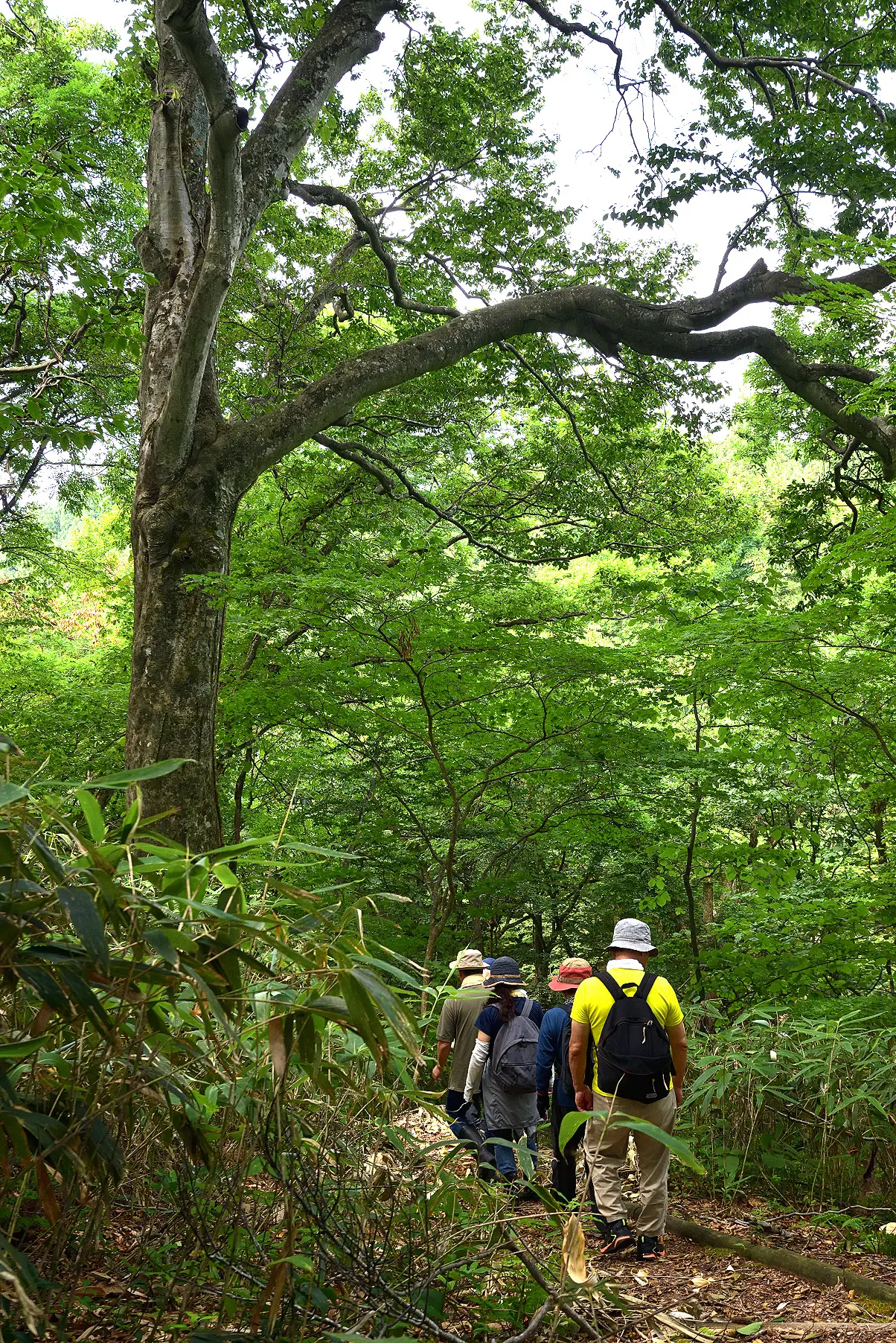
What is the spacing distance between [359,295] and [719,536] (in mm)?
5813

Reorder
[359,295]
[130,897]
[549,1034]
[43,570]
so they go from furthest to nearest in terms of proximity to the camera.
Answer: [43,570] < [359,295] < [549,1034] < [130,897]

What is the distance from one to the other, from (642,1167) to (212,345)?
6659 mm

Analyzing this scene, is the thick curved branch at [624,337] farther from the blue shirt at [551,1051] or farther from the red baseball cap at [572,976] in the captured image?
the blue shirt at [551,1051]

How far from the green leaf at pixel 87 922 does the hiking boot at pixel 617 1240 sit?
422 centimetres

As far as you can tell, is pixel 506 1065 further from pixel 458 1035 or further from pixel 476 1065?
pixel 458 1035

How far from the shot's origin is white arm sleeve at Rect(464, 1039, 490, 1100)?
5719 millimetres

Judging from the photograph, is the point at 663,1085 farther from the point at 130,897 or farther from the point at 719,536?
the point at 719,536

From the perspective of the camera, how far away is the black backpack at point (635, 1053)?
4.52m

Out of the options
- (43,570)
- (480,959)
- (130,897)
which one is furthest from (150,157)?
(43,570)

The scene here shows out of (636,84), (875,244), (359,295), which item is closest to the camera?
(875,244)

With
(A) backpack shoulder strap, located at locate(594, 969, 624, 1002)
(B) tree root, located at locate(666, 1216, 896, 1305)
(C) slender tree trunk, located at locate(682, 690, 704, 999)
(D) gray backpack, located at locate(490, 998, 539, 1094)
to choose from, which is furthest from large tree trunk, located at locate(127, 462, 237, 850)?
(C) slender tree trunk, located at locate(682, 690, 704, 999)

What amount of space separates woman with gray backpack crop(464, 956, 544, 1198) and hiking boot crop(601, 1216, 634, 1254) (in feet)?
2.94

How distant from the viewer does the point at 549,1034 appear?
19.3 ft

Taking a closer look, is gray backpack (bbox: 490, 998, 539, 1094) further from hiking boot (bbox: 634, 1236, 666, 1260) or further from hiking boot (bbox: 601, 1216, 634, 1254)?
hiking boot (bbox: 634, 1236, 666, 1260)
